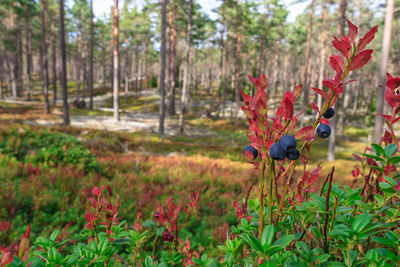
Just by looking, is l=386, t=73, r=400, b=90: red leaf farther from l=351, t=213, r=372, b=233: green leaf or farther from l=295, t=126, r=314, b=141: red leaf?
l=351, t=213, r=372, b=233: green leaf

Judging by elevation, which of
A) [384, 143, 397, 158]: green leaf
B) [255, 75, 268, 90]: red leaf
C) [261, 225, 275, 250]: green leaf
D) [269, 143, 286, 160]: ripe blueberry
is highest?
[255, 75, 268, 90]: red leaf

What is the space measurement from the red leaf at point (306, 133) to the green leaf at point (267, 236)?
0.38 m

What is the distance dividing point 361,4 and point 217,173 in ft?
105

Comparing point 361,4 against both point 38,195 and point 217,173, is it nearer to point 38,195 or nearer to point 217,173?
point 217,173

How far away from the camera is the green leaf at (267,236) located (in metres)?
0.89

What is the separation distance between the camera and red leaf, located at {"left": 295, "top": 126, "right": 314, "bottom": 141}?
0.88 metres

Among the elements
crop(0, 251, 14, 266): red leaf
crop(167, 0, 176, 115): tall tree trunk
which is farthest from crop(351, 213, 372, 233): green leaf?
crop(167, 0, 176, 115): tall tree trunk

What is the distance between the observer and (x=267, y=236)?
0.91 m

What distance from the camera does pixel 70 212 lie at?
4598mm

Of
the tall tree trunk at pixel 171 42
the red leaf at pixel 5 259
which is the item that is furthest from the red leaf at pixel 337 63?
the tall tree trunk at pixel 171 42

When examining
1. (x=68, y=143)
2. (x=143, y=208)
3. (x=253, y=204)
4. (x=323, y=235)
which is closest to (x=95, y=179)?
(x=143, y=208)

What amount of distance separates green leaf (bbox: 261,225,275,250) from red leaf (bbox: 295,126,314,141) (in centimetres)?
38

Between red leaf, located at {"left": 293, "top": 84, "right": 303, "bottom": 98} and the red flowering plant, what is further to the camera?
red leaf, located at {"left": 293, "top": 84, "right": 303, "bottom": 98}

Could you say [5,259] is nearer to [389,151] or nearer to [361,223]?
[361,223]
